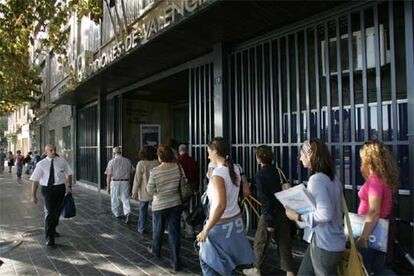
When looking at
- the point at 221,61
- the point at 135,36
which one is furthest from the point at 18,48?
the point at 221,61

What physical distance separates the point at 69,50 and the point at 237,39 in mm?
13616

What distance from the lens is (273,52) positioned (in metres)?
6.62

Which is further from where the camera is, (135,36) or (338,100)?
(135,36)

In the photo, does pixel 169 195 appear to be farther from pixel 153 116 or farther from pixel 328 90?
pixel 153 116

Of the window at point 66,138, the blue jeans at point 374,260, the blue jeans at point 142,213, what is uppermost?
the window at point 66,138

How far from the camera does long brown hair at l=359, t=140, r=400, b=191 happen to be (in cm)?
329

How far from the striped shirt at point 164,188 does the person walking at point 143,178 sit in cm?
182

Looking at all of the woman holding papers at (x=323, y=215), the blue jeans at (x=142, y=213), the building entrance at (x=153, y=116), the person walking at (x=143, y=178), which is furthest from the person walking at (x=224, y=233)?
the building entrance at (x=153, y=116)

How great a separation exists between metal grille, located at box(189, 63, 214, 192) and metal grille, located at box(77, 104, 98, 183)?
7.54m

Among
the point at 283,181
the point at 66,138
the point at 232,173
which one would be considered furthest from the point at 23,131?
the point at 232,173

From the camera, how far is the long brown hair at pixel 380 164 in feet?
10.8

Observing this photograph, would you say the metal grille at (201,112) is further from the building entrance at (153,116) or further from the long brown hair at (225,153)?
the long brown hair at (225,153)

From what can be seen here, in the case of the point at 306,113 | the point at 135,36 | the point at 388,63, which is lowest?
the point at 306,113

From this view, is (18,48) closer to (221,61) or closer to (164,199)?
(221,61)
